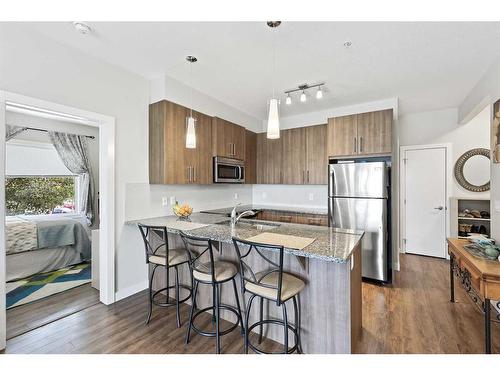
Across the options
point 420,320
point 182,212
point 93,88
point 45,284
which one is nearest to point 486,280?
point 420,320

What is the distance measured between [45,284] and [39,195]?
2113 mm

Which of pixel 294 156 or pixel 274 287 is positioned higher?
pixel 294 156

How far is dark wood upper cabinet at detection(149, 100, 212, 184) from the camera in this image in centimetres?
278

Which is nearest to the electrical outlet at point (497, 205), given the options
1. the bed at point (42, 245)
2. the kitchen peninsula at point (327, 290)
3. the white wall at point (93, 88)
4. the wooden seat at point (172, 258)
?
the kitchen peninsula at point (327, 290)

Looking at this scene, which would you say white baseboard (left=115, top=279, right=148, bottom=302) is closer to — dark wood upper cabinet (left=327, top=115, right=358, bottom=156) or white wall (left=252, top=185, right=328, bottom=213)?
white wall (left=252, top=185, right=328, bottom=213)

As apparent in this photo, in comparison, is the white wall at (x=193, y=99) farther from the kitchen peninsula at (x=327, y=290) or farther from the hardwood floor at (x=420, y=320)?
the hardwood floor at (x=420, y=320)

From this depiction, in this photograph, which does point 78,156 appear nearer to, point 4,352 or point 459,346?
point 4,352

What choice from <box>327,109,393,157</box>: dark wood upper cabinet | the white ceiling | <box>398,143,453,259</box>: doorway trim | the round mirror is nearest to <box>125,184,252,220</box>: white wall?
the white ceiling

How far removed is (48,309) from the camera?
2.45m

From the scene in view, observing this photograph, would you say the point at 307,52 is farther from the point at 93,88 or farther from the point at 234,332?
the point at 234,332

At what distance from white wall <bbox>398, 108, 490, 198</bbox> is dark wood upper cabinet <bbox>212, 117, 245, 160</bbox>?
306cm

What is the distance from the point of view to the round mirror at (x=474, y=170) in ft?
12.2
